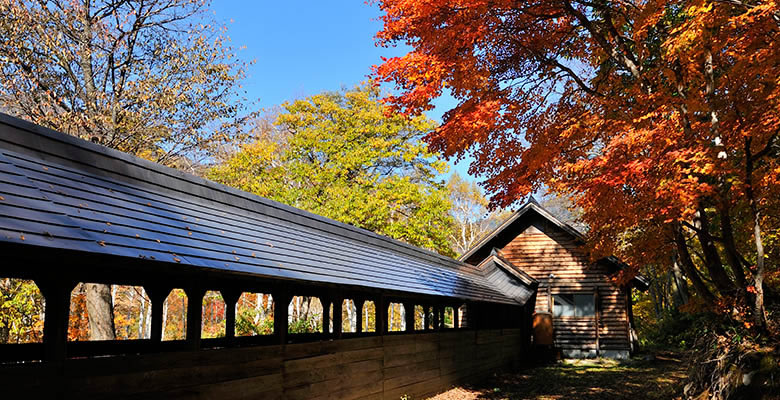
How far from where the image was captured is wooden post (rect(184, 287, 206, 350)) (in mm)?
6430

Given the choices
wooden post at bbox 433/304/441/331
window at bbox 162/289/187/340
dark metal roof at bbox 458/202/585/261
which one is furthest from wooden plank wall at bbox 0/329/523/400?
window at bbox 162/289/187/340

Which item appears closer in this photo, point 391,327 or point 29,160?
point 29,160

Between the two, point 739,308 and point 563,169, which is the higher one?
point 563,169

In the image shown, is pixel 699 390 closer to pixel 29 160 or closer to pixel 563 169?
pixel 563 169

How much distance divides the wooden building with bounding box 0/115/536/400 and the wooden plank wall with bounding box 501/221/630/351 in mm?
11406

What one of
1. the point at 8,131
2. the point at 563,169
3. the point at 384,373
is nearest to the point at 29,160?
the point at 8,131

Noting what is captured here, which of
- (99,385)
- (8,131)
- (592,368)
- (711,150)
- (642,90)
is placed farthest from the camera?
(592,368)

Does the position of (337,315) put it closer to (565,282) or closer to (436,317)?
(436,317)

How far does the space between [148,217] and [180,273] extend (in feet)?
2.57

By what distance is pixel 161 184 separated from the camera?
7.56 meters

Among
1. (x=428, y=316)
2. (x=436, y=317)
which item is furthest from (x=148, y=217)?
(x=428, y=316)

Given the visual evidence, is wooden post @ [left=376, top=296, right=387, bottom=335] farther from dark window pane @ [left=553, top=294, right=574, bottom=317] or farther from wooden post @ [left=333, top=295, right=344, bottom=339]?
dark window pane @ [left=553, top=294, right=574, bottom=317]

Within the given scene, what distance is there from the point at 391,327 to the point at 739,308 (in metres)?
33.4

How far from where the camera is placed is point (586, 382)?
15.3m
